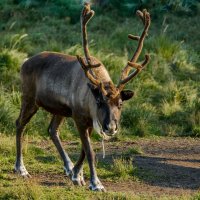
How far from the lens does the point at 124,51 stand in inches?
715

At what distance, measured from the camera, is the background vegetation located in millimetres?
13461

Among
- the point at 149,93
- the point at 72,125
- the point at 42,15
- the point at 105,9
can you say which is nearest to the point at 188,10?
the point at 105,9

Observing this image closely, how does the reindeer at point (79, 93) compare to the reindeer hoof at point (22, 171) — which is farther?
the reindeer hoof at point (22, 171)

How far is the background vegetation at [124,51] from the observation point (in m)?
13.5

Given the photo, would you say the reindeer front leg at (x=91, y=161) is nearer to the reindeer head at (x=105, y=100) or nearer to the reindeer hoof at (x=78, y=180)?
the reindeer head at (x=105, y=100)

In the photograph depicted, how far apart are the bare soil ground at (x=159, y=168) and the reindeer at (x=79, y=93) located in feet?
1.71

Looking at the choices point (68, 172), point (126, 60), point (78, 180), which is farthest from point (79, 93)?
point (126, 60)

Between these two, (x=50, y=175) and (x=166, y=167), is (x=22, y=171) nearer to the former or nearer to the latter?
(x=50, y=175)

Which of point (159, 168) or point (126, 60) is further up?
point (159, 168)

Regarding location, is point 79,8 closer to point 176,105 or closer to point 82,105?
point 176,105

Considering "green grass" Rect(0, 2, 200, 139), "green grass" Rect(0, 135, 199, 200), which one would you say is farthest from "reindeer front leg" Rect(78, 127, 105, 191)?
"green grass" Rect(0, 2, 200, 139)

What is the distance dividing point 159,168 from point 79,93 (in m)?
2.22

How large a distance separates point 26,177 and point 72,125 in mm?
3811

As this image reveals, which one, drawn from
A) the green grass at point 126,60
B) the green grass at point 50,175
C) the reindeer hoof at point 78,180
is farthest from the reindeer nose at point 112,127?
the green grass at point 126,60
